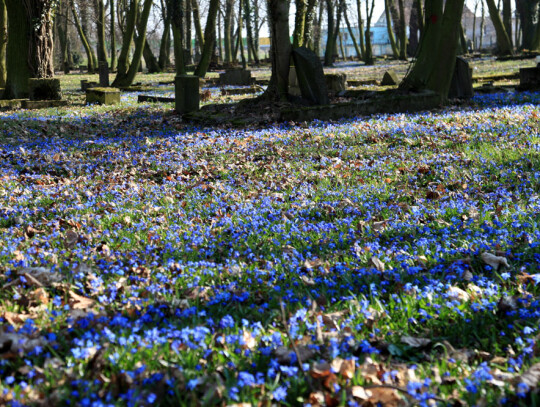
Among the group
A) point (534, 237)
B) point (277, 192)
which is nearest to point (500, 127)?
point (277, 192)

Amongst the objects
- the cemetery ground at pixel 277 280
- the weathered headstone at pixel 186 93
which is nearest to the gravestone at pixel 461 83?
the cemetery ground at pixel 277 280

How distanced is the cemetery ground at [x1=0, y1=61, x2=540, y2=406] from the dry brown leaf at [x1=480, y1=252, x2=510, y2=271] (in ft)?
0.07

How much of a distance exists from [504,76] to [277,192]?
1614cm

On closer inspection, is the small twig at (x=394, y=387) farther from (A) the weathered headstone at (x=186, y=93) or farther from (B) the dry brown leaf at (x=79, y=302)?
(A) the weathered headstone at (x=186, y=93)

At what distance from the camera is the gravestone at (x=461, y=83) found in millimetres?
13711

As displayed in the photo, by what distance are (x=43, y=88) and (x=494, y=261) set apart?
15.2m

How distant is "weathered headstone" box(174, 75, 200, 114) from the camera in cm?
1293

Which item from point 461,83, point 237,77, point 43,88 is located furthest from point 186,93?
point 237,77

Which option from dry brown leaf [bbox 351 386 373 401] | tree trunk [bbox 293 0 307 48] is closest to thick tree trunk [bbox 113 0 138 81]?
tree trunk [bbox 293 0 307 48]

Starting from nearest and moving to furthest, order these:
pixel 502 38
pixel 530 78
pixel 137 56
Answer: pixel 530 78 → pixel 137 56 → pixel 502 38

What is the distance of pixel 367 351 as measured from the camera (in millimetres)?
2477

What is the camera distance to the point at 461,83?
1382cm

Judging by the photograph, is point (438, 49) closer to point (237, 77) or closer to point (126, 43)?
point (237, 77)

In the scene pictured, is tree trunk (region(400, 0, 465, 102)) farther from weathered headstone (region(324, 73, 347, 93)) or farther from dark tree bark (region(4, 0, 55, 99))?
dark tree bark (region(4, 0, 55, 99))
